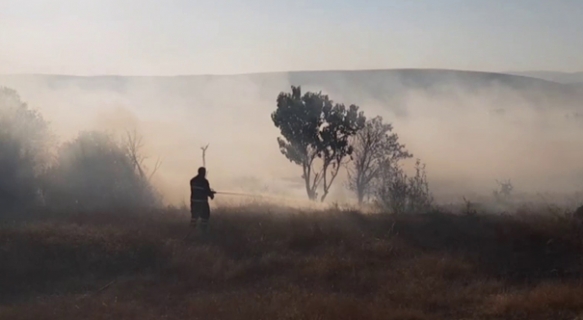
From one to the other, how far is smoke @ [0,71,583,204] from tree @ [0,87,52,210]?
341 inches

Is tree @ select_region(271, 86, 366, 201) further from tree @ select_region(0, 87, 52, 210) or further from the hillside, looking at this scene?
the hillside

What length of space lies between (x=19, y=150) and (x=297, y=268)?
19.5 metres

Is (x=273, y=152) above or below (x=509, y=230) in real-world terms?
above

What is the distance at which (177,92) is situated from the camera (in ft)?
449

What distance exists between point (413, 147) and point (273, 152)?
58.1ft

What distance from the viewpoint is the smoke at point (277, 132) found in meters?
65.2

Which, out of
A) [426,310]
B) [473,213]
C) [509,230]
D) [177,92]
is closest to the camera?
[426,310]

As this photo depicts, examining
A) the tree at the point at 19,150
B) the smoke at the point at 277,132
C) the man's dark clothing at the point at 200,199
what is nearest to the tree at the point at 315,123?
the smoke at the point at 277,132

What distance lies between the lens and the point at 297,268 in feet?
53.0

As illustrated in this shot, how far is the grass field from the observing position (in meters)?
12.9

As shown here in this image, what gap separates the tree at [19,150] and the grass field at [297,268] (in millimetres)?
8209

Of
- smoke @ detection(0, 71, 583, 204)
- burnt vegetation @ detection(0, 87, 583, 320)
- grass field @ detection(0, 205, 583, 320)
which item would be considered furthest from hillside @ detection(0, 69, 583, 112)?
grass field @ detection(0, 205, 583, 320)

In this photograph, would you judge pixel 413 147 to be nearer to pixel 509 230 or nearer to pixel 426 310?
pixel 509 230

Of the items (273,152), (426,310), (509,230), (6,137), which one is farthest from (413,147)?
(426,310)
